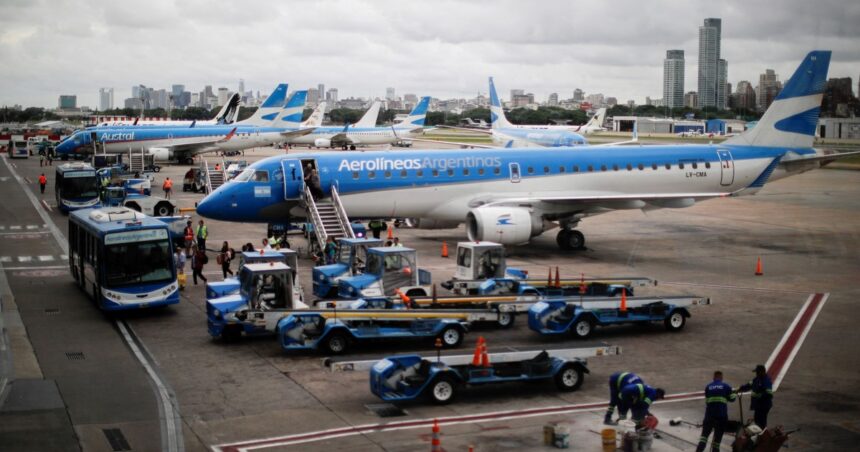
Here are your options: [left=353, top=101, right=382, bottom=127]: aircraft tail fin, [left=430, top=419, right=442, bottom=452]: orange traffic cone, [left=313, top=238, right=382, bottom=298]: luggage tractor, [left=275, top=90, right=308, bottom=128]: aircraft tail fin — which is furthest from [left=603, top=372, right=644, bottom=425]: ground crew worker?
[left=353, top=101, right=382, bottom=127]: aircraft tail fin

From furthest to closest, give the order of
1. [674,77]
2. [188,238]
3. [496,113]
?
[496,113] → [674,77] → [188,238]

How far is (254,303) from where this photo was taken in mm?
24453

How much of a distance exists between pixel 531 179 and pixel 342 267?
44.1 ft

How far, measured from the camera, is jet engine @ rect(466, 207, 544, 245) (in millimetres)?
36062

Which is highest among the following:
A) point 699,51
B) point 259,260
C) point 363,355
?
point 699,51

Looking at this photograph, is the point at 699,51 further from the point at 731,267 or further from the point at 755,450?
the point at 755,450

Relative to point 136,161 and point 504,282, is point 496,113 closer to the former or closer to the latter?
point 136,161

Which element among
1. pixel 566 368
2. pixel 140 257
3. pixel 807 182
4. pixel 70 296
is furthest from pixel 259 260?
pixel 807 182

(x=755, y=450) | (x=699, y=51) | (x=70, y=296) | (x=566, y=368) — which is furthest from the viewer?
(x=699, y=51)

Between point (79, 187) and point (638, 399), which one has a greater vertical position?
point (79, 187)

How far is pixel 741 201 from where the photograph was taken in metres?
58.7

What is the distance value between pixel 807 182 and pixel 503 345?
43784 millimetres

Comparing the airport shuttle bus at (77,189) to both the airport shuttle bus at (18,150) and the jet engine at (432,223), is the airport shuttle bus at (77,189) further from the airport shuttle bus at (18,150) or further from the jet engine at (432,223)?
the airport shuttle bus at (18,150)

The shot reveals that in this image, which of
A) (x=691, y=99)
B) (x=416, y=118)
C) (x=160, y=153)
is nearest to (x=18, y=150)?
(x=160, y=153)
